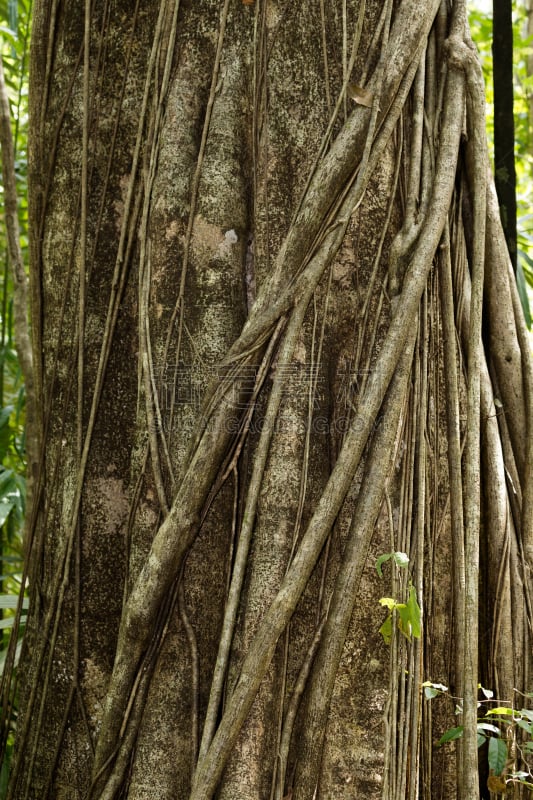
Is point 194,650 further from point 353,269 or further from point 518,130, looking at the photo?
point 518,130

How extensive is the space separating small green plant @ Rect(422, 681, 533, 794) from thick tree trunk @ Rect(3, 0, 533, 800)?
0.06m

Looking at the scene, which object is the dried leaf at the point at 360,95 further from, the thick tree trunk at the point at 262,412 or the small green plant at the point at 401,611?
the small green plant at the point at 401,611

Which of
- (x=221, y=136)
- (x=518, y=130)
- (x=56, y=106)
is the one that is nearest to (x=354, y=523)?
(x=221, y=136)

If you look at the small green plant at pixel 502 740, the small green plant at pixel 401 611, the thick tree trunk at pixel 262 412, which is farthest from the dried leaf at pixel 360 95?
the small green plant at pixel 502 740

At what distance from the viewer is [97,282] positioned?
1.95 metres

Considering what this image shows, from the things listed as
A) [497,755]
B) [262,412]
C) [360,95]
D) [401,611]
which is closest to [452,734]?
[497,755]

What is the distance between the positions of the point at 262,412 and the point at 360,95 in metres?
0.69

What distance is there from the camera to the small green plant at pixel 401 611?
5.08ft

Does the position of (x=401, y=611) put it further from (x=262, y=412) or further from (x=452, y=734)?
(x=262, y=412)

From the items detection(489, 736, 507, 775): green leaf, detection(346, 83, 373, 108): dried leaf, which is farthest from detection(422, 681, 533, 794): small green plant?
detection(346, 83, 373, 108): dried leaf

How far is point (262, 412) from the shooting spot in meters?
1.73

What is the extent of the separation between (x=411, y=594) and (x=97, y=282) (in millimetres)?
986

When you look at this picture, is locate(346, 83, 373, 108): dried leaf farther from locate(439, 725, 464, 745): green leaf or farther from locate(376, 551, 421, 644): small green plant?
locate(439, 725, 464, 745): green leaf

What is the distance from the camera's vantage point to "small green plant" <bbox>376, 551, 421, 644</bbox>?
1547mm
